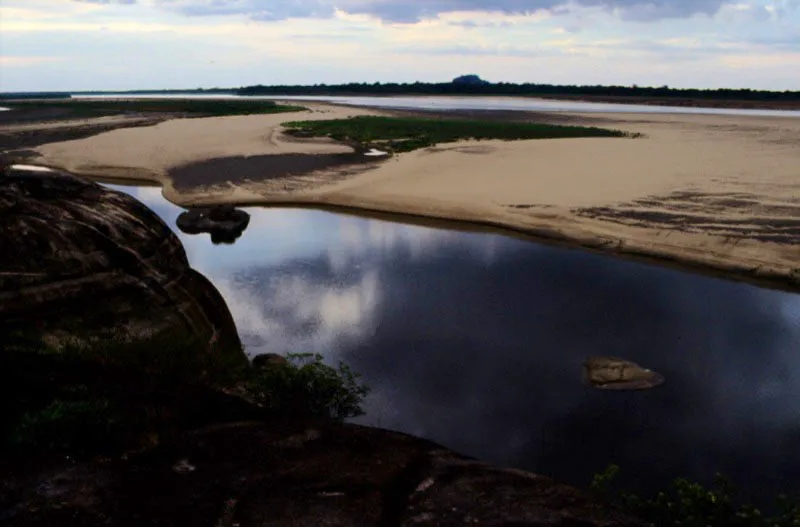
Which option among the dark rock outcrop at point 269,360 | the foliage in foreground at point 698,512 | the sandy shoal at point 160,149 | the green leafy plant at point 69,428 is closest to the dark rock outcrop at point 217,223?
the sandy shoal at point 160,149

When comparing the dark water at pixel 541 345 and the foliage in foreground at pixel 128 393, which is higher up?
the foliage in foreground at pixel 128 393

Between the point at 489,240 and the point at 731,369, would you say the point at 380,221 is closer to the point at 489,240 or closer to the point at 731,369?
the point at 489,240

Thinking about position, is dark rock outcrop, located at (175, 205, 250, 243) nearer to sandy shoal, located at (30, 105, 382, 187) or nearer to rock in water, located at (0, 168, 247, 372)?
sandy shoal, located at (30, 105, 382, 187)

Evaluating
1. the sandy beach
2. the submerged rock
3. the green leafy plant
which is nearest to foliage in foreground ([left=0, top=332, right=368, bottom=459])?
the green leafy plant

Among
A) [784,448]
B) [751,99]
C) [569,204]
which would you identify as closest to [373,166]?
[569,204]

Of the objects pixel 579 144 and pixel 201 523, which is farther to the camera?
pixel 579 144

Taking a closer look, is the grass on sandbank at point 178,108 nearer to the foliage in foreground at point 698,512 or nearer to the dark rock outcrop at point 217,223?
the dark rock outcrop at point 217,223
